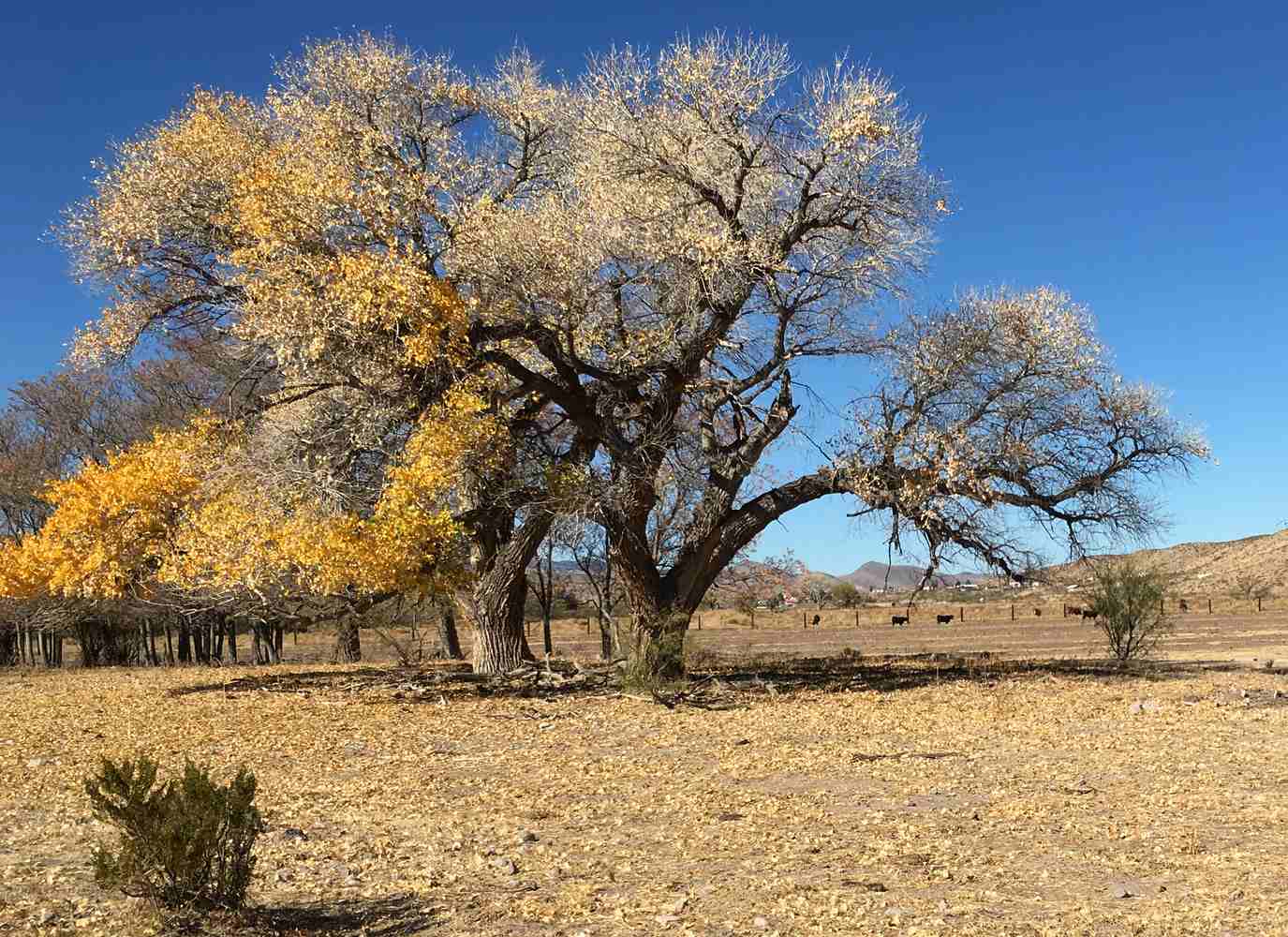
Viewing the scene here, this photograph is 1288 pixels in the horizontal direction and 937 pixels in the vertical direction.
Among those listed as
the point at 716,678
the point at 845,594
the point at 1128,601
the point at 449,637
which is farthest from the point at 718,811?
the point at 845,594

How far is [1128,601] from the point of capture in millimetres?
Result: 21438

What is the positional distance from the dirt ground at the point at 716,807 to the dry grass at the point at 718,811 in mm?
31

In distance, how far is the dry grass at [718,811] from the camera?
19.7ft

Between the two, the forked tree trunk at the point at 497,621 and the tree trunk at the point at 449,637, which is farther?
the tree trunk at the point at 449,637

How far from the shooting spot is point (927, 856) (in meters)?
7.06

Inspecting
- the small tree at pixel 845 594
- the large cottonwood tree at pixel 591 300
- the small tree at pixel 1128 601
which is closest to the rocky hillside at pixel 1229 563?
the small tree at pixel 845 594

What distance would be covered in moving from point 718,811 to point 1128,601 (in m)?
15.2

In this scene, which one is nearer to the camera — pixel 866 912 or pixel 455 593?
pixel 866 912

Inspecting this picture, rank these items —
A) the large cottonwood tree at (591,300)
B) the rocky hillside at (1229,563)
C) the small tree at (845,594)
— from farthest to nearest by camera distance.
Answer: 1. the rocky hillside at (1229,563)
2. the small tree at (845,594)
3. the large cottonwood tree at (591,300)

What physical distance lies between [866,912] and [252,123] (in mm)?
15528

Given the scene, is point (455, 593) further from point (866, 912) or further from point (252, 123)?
point (866, 912)

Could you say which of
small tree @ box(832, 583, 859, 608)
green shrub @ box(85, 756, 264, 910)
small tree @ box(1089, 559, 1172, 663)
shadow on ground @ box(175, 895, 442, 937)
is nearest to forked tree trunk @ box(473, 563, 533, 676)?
small tree @ box(1089, 559, 1172, 663)

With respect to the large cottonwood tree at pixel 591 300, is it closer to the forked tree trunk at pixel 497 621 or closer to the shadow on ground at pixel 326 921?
the forked tree trunk at pixel 497 621

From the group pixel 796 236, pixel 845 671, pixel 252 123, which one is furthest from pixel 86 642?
pixel 796 236
